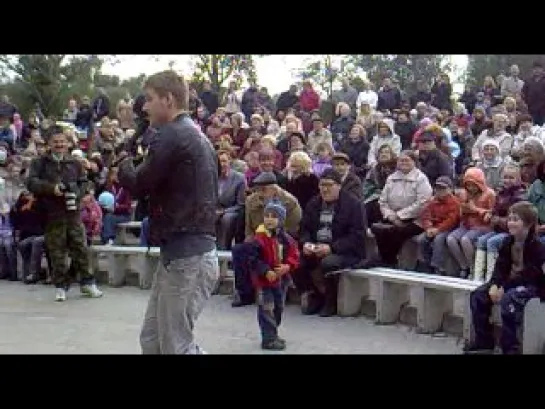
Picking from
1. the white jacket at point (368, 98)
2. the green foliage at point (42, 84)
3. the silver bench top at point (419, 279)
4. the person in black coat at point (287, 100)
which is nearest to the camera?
the silver bench top at point (419, 279)

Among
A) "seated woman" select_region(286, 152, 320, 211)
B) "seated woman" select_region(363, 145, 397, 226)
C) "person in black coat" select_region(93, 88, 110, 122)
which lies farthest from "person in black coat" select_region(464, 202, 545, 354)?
"person in black coat" select_region(93, 88, 110, 122)

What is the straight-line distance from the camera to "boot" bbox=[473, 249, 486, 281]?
784 cm

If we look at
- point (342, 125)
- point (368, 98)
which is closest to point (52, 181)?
point (342, 125)

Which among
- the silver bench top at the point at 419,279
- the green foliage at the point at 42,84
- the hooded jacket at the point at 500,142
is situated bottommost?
the silver bench top at the point at 419,279

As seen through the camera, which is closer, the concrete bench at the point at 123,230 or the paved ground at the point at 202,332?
the paved ground at the point at 202,332

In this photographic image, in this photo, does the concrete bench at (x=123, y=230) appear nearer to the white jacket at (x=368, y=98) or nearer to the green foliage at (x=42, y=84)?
the white jacket at (x=368, y=98)

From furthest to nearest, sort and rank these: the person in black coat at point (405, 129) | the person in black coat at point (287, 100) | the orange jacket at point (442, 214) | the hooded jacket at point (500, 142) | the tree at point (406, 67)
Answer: the tree at point (406, 67)
the person in black coat at point (287, 100)
the person in black coat at point (405, 129)
the hooded jacket at point (500, 142)
the orange jacket at point (442, 214)

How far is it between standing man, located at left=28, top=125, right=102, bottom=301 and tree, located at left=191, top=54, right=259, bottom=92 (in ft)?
57.7

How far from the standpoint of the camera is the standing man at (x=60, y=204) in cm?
885

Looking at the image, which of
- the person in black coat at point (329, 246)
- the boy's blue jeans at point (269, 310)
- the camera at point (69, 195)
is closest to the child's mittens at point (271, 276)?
the boy's blue jeans at point (269, 310)

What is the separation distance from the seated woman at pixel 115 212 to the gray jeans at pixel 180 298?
666cm

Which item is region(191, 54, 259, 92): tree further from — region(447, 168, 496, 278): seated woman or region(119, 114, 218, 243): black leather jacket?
region(119, 114, 218, 243): black leather jacket
